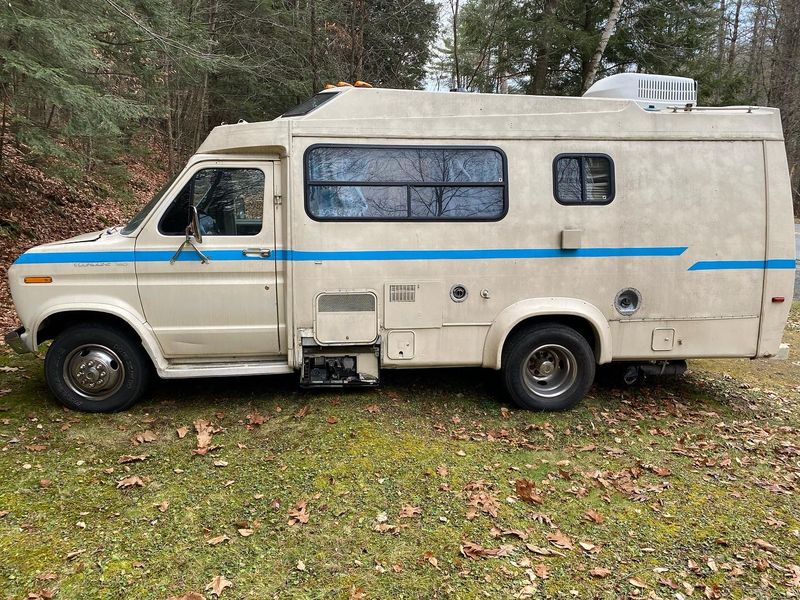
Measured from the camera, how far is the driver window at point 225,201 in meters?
5.03

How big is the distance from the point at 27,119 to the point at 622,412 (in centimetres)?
992

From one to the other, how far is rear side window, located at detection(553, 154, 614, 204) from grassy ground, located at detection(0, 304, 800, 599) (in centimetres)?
212

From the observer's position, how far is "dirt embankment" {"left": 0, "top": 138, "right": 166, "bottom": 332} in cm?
1047

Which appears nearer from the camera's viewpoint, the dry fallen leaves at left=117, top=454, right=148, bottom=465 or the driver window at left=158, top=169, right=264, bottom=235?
the dry fallen leaves at left=117, top=454, right=148, bottom=465

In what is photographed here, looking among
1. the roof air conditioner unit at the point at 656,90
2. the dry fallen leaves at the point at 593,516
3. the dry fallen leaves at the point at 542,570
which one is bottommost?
the dry fallen leaves at the point at 542,570

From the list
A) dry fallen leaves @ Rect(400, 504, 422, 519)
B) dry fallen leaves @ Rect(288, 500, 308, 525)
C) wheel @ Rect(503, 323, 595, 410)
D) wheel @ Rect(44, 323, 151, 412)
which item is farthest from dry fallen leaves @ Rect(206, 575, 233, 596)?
wheel @ Rect(503, 323, 595, 410)

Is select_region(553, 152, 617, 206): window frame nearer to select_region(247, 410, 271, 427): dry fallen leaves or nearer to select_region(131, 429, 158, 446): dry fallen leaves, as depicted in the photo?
select_region(247, 410, 271, 427): dry fallen leaves

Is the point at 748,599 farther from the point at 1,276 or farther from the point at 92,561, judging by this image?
the point at 1,276

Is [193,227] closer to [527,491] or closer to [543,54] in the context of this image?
[527,491]

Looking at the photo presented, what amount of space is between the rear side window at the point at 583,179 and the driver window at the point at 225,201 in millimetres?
2788

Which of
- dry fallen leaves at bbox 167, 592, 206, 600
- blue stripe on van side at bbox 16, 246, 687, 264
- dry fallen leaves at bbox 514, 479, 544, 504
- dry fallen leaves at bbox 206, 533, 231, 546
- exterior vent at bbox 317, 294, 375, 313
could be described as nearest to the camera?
dry fallen leaves at bbox 167, 592, 206, 600

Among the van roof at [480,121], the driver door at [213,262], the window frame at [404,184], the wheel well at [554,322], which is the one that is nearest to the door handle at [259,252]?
the driver door at [213,262]

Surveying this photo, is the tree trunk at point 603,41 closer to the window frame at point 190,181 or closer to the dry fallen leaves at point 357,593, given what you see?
the window frame at point 190,181

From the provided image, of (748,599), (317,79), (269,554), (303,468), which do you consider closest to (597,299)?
(748,599)
